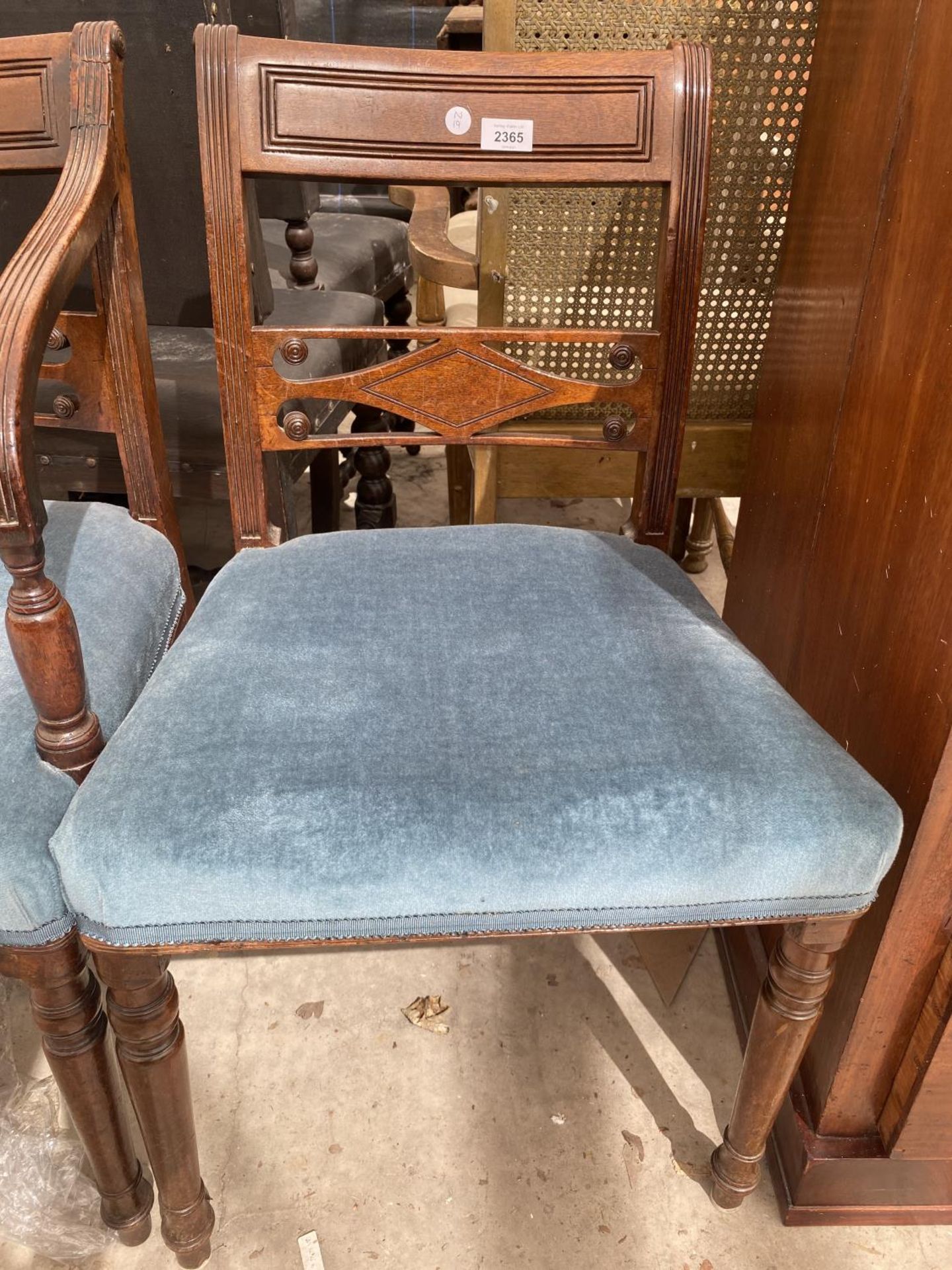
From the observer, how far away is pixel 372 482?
1988 mm

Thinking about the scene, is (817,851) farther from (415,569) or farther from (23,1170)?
(23,1170)

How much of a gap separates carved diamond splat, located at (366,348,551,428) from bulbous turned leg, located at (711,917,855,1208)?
2.12 ft

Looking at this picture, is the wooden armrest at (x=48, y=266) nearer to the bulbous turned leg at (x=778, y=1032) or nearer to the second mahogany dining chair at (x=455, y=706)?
the second mahogany dining chair at (x=455, y=706)

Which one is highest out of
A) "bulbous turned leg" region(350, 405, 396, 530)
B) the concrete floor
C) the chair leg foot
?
"bulbous turned leg" region(350, 405, 396, 530)

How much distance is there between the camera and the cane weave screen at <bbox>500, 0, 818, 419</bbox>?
1.31 meters

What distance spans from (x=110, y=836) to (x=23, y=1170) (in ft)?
2.14

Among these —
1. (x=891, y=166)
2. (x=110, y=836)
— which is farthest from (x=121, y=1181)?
(x=891, y=166)

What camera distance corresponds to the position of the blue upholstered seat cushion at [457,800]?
0.75m

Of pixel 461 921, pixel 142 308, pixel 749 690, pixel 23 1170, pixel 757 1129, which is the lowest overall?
pixel 23 1170

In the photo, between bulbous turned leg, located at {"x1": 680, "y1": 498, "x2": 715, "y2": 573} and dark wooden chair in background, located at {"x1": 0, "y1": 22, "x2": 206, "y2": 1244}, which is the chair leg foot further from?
bulbous turned leg, located at {"x1": 680, "y1": 498, "x2": 715, "y2": 573}

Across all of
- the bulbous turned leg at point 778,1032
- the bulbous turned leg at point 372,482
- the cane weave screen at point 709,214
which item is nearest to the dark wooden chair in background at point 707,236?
the cane weave screen at point 709,214

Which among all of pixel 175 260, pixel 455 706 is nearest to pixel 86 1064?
pixel 455 706

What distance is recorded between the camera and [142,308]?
43.5 inches

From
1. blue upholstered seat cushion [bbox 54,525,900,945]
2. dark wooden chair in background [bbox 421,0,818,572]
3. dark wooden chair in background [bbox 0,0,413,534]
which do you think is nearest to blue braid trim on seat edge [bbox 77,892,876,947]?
blue upholstered seat cushion [bbox 54,525,900,945]
